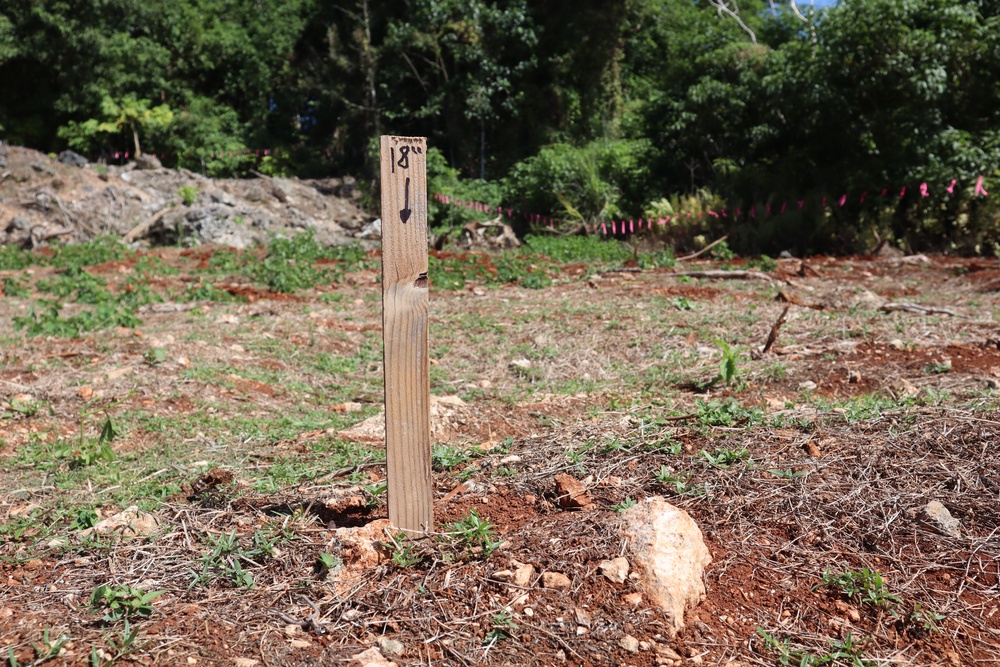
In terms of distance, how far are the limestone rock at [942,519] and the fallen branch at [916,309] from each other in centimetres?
385

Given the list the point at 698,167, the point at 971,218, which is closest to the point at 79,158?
the point at 698,167

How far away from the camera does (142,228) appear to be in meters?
12.5

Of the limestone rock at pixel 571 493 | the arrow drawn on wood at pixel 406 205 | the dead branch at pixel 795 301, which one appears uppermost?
the arrow drawn on wood at pixel 406 205

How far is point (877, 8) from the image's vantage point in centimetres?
1044

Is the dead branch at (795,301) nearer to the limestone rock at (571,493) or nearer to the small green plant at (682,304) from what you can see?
the small green plant at (682,304)

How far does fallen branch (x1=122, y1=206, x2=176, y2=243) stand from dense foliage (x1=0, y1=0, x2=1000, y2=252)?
508 cm

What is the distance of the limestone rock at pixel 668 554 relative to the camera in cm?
213

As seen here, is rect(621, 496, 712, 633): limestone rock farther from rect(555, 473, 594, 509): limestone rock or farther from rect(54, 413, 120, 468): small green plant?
rect(54, 413, 120, 468): small green plant

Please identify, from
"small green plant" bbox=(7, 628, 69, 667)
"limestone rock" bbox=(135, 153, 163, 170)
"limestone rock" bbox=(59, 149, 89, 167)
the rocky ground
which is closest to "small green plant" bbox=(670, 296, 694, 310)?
the rocky ground

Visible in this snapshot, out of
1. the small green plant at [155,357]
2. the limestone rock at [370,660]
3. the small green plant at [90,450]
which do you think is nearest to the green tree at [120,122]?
the small green plant at [155,357]

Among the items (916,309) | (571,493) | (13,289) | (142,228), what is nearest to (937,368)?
(916,309)

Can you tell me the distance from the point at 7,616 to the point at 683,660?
175 cm

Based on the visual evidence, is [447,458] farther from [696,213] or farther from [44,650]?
[696,213]

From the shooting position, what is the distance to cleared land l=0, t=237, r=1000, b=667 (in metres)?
2.06
